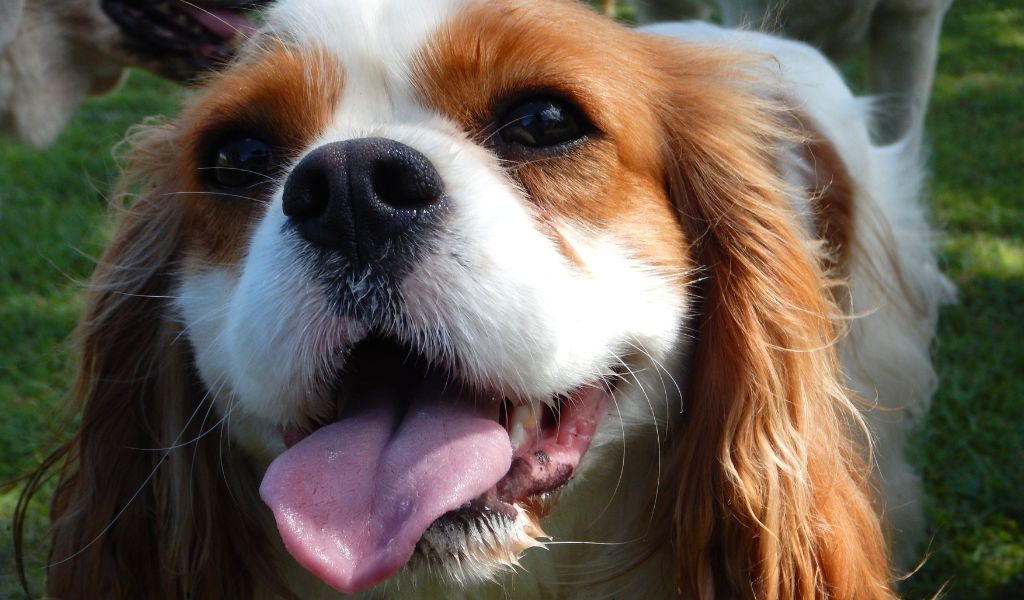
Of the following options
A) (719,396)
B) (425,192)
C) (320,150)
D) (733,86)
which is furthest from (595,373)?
(733,86)

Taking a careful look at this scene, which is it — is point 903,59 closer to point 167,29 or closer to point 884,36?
point 884,36

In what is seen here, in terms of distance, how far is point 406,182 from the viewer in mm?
1578

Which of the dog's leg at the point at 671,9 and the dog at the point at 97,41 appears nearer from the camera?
the dog at the point at 97,41

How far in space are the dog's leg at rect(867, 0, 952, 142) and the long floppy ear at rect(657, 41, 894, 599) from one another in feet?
7.90

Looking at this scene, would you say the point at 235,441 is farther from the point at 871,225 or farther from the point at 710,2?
the point at 710,2

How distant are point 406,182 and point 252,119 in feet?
1.42

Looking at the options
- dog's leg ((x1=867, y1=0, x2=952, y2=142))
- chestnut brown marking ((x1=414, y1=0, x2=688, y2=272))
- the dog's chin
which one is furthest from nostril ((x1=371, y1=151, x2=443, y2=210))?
dog's leg ((x1=867, y1=0, x2=952, y2=142))

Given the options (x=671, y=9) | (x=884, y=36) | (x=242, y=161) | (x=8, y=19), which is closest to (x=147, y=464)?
(x=242, y=161)

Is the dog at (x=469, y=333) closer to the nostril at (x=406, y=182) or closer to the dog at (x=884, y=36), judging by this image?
the nostril at (x=406, y=182)

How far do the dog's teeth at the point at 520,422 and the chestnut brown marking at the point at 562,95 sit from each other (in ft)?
0.86

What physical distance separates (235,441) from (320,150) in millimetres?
750

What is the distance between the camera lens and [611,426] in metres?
1.87

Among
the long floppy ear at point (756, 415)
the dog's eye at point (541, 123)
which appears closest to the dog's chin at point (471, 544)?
the long floppy ear at point (756, 415)

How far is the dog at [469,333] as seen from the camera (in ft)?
5.23
